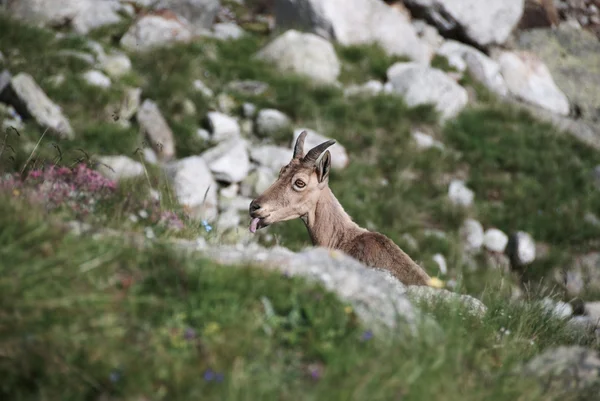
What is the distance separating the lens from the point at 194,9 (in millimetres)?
14742

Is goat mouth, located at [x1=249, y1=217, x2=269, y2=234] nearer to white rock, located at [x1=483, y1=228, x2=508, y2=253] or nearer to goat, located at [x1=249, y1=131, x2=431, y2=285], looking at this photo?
goat, located at [x1=249, y1=131, x2=431, y2=285]

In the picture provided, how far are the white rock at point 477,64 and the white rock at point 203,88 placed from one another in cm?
619

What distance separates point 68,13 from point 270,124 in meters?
4.75

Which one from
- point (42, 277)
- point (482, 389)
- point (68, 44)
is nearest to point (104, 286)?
point (42, 277)

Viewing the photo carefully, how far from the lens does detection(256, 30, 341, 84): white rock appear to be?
519 inches

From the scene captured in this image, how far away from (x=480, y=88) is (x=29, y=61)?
9.52 metres

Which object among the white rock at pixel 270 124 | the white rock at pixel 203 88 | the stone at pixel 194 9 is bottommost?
the stone at pixel 194 9

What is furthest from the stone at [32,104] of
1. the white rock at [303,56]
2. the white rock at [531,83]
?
the white rock at [531,83]

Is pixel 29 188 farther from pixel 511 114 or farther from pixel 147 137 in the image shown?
pixel 511 114

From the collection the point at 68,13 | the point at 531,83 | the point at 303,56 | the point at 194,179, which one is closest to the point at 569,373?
the point at 194,179

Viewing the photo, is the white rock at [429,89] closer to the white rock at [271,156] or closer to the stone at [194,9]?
the white rock at [271,156]

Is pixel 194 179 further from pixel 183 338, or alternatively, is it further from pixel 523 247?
pixel 183 338

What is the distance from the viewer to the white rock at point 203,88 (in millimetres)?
11781

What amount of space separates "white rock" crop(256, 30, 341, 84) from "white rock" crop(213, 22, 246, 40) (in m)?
1.12
